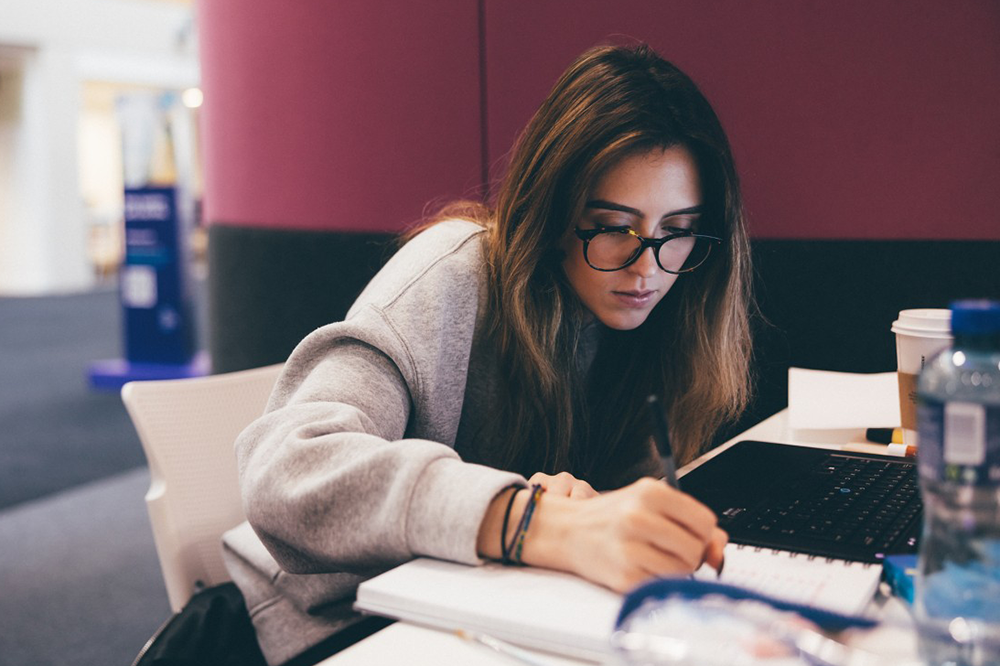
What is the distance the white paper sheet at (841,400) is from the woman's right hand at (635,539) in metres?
0.81

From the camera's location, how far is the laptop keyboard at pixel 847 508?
1.02 meters

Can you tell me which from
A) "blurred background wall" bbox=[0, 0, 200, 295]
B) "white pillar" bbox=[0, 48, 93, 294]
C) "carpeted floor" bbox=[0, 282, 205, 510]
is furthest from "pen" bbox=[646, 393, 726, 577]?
"white pillar" bbox=[0, 48, 93, 294]

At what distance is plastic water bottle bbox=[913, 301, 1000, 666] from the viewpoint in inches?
26.1

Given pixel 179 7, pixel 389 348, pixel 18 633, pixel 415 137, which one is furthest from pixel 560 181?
pixel 179 7

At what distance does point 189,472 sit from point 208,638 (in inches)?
12.7

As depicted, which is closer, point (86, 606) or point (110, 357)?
point (86, 606)

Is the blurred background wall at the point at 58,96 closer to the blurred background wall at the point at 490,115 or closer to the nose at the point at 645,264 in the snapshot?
the blurred background wall at the point at 490,115

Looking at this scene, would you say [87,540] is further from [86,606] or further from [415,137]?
[415,137]

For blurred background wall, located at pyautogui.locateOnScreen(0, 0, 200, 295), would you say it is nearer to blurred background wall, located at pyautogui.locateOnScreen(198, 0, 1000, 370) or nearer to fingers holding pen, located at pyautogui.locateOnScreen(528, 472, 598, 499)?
blurred background wall, located at pyautogui.locateOnScreen(198, 0, 1000, 370)

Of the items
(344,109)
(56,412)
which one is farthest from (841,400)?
(56,412)

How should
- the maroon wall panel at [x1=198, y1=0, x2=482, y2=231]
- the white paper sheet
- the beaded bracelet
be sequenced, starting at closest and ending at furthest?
the beaded bracelet, the white paper sheet, the maroon wall panel at [x1=198, y1=0, x2=482, y2=231]

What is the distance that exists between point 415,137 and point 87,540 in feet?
7.14

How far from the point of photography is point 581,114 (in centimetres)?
132

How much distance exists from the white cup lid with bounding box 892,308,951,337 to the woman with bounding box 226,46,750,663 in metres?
0.25
